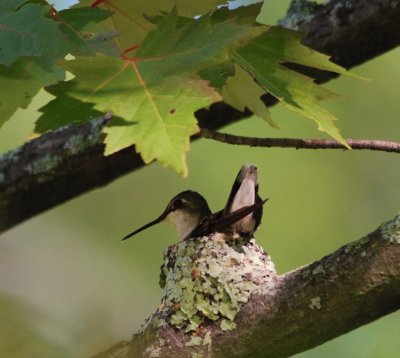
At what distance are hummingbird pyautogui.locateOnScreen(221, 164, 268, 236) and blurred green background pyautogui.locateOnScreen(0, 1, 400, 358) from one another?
5.22ft

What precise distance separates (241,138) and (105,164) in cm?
113

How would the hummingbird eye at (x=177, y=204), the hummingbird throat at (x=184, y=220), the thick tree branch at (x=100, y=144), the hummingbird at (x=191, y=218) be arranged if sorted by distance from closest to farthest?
the thick tree branch at (x=100, y=144), the hummingbird at (x=191, y=218), the hummingbird throat at (x=184, y=220), the hummingbird eye at (x=177, y=204)

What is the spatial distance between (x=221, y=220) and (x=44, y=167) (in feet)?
2.45

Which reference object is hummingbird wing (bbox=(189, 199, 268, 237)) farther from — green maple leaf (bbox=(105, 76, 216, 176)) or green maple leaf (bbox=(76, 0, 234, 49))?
green maple leaf (bbox=(105, 76, 216, 176))

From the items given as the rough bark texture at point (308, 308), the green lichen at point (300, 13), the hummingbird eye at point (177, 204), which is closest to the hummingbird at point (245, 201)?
the hummingbird eye at point (177, 204)

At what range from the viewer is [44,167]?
3383 mm

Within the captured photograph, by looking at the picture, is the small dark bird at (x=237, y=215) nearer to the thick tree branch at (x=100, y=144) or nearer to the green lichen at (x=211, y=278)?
the green lichen at (x=211, y=278)

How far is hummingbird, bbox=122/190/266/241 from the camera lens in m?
3.66

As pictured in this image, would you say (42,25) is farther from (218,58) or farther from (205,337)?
(205,337)

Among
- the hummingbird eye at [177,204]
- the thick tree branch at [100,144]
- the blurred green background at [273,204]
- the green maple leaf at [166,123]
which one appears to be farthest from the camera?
the blurred green background at [273,204]

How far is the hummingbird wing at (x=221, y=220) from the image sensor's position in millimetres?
3359

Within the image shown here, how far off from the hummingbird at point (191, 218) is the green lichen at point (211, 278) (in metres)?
0.10

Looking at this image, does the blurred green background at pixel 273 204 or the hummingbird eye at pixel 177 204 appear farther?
the blurred green background at pixel 273 204

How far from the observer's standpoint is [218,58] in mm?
1799
